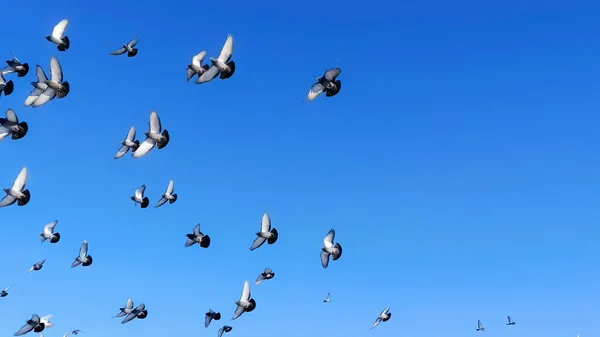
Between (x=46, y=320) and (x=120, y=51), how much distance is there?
18.0 m

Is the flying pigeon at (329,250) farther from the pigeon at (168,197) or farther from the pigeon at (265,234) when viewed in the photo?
the pigeon at (168,197)

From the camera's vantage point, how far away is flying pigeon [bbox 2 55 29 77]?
124 feet

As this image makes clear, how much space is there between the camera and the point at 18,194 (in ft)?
126

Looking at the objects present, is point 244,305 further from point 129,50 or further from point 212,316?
point 129,50

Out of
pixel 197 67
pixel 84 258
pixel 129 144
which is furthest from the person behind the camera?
pixel 84 258

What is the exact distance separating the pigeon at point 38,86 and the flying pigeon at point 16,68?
1970 mm

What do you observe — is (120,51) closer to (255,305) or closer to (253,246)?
(253,246)

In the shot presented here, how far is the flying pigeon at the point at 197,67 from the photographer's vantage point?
37156mm

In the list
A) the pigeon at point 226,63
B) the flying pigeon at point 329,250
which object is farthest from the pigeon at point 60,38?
the flying pigeon at point 329,250

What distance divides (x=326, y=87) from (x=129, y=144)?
13.0 meters

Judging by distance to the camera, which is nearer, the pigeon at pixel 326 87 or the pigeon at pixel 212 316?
the pigeon at pixel 326 87

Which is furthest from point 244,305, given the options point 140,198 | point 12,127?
point 12,127

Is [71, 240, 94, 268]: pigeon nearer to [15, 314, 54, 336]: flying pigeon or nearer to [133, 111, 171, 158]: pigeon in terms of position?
[15, 314, 54, 336]: flying pigeon

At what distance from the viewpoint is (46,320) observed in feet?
145
